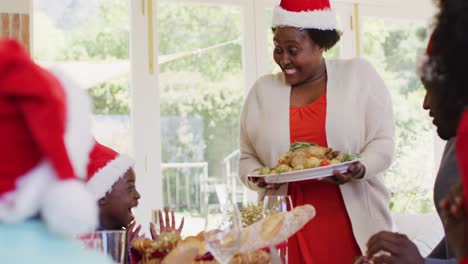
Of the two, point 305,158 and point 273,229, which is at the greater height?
point 305,158

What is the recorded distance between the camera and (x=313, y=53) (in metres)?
2.39

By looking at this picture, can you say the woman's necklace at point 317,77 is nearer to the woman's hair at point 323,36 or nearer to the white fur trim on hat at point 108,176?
the woman's hair at point 323,36

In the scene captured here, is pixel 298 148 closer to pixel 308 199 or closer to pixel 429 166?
pixel 308 199

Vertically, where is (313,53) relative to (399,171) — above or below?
above

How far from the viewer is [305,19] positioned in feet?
8.01

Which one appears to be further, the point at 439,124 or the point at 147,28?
the point at 147,28

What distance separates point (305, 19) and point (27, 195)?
165 cm

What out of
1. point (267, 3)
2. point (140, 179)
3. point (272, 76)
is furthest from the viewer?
point (267, 3)

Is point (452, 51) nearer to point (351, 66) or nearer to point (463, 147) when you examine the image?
point (463, 147)

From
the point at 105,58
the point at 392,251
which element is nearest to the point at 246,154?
the point at 392,251

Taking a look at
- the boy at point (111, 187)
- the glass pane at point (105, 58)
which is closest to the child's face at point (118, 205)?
the boy at point (111, 187)

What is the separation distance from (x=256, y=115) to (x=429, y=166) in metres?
3.31

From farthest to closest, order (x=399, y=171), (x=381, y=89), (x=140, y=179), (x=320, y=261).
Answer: (x=399, y=171) → (x=140, y=179) → (x=381, y=89) → (x=320, y=261)

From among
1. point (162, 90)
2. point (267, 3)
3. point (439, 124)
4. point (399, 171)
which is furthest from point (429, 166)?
point (439, 124)
